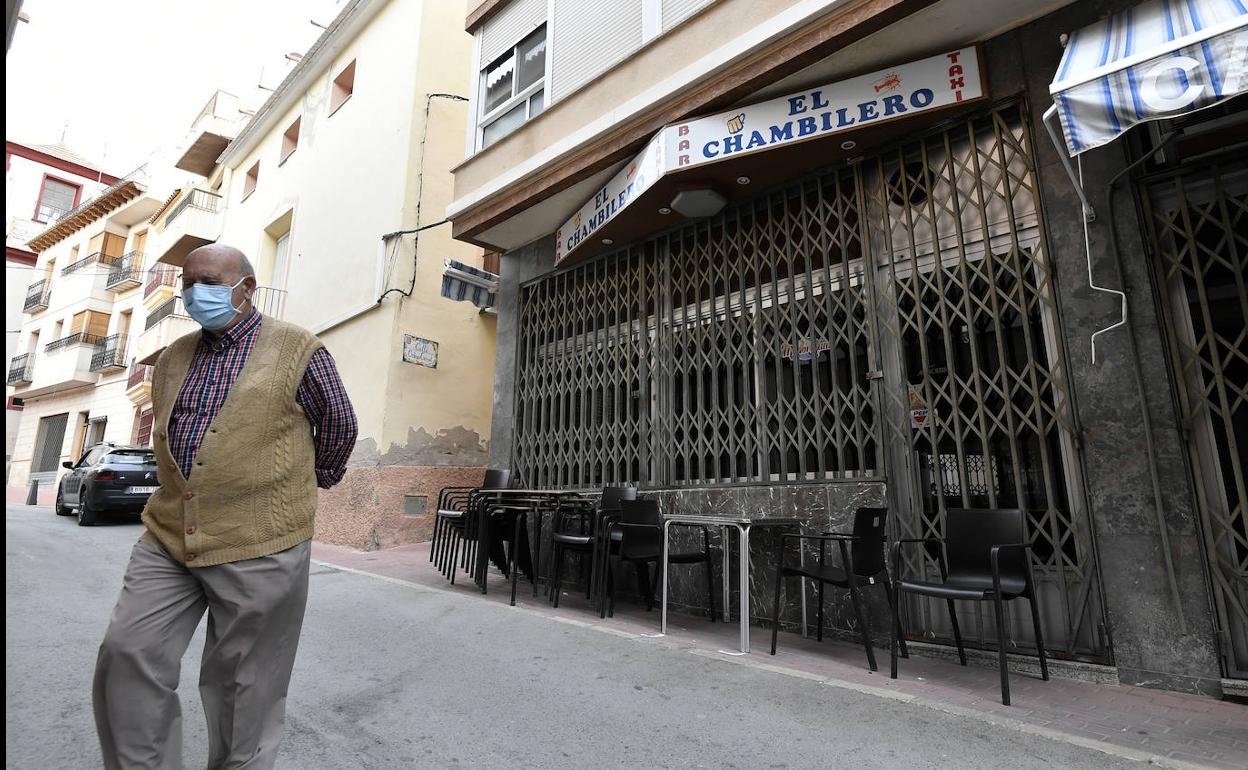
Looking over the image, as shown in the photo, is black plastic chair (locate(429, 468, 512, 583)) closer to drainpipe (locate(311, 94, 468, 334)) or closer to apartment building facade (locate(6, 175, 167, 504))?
drainpipe (locate(311, 94, 468, 334))

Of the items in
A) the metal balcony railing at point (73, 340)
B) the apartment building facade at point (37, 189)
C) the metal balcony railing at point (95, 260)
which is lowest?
the metal balcony railing at point (73, 340)

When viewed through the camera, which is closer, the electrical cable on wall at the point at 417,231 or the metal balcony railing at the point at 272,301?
the electrical cable on wall at the point at 417,231

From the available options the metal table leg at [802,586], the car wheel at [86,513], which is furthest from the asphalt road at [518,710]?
the car wheel at [86,513]

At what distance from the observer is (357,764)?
275 cm

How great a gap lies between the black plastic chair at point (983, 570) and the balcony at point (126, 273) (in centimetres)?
2707

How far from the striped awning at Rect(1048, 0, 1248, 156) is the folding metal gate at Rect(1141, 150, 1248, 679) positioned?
920mm

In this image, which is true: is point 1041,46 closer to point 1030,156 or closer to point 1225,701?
point 1030,156

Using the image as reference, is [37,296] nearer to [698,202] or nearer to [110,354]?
[110,354]

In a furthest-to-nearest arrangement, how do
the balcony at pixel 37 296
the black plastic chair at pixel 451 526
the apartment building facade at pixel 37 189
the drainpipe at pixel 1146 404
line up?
the apartment building facade at pixel 37 189 < the balcony at pixel 37 296 < the black plastic chair at pixel 451 526 < the drainpipe at pixel 1146 404

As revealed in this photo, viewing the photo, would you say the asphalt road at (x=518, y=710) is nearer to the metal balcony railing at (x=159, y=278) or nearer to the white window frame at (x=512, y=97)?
the white window frame at (x=512, y=97)

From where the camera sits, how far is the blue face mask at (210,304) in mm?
2357

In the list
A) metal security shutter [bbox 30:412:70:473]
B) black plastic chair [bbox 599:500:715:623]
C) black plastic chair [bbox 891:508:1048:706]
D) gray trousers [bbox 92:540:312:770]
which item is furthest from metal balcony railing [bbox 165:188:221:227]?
black plastic chair [bbox 891:508:1048:706]

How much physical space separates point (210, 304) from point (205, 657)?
1169 millimetres

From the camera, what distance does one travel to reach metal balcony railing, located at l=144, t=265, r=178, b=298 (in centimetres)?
2027
